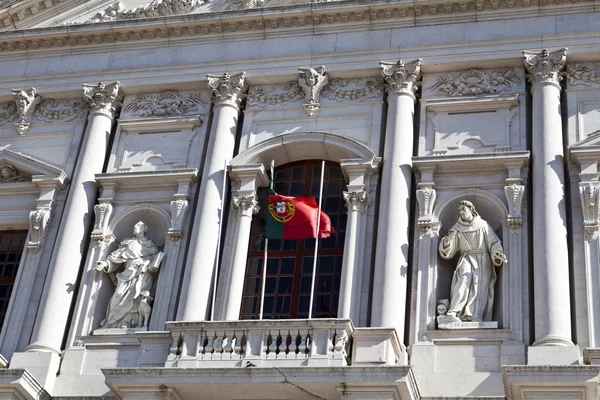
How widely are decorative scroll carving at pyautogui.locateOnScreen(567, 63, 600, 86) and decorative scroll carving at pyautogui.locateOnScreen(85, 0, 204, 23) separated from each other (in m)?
8.31

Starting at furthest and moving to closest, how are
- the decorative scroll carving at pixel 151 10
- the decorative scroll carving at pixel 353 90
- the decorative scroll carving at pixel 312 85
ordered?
the decorative scroll carving at pixel 151 10
the decorative scroll carving at pixel 353 90
the decorative scroll carving at pixel 312 85

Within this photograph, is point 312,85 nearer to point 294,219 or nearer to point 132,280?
point 294,219

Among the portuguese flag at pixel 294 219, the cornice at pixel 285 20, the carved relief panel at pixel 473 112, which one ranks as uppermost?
the cornice at pixel 285 20

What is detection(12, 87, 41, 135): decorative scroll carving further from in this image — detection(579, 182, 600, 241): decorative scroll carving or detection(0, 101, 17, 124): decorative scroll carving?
detection(579, 182, 600, 241): decorative scroll carving

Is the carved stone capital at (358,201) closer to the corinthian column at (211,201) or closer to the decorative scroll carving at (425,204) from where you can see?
the decorative scroll carving at (425,204)

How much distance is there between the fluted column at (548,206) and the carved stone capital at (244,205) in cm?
537

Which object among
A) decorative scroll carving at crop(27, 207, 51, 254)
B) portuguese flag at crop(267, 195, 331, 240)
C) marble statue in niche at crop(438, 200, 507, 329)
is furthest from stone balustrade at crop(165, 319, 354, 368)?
decorative scroll carving at crop(27, 207, 51, 254)

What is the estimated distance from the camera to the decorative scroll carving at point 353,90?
23.7 m

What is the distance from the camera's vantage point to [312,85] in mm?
23797

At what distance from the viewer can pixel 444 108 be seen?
23016mm

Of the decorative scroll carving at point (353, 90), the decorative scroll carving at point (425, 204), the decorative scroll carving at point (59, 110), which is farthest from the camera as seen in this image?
the decorative scroll carving at point (59, 110)

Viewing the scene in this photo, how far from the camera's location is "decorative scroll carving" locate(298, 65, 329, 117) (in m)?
23.6

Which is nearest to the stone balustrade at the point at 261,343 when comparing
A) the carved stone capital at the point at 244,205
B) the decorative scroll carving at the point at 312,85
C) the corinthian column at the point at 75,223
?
the corinthian column at the point at 75,223

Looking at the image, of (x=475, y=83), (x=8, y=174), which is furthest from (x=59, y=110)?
(x=475, y=83)
